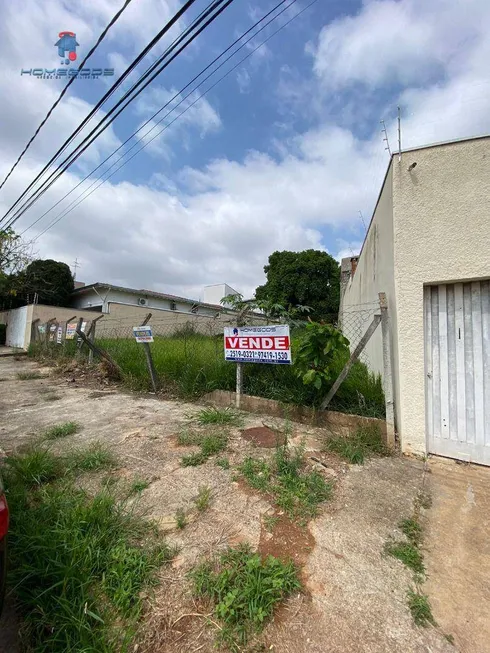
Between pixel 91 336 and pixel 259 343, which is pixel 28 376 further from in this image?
pixel 259 343

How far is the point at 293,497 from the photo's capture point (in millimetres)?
2496

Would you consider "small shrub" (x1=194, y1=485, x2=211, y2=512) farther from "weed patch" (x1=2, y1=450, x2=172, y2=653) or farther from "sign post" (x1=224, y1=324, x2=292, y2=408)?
"sign post" (x1=224, y1=324, x2=292, y2=408)

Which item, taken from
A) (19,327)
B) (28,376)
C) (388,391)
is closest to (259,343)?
(388,391)

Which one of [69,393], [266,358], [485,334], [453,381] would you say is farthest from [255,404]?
[69,393]

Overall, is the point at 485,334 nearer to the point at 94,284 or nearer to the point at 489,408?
the point at 489,408

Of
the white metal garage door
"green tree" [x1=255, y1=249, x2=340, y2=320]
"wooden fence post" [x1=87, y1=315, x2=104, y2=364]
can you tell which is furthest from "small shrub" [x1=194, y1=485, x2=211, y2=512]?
"green tree" [x1=255, y1=249, x2=340, y2=320]

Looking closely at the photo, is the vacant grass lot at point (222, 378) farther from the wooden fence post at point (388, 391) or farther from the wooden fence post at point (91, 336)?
the wooden fence post at point (91, 336)

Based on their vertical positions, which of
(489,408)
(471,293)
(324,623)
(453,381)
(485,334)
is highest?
(471,293)

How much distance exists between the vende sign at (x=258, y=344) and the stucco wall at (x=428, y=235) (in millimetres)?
1518

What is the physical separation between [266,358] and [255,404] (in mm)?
781

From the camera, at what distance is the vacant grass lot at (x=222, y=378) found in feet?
13.5

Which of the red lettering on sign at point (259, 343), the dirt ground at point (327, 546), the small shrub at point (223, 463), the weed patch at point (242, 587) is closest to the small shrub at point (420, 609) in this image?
the dirt ground at point (327, 546)

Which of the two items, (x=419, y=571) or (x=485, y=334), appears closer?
(x=419, y=571)

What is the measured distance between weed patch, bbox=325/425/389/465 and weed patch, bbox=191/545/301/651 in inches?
64.2
